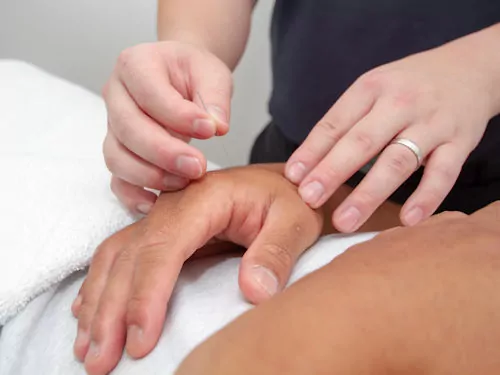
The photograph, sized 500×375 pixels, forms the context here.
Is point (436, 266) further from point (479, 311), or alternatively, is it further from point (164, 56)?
point (164, 56)

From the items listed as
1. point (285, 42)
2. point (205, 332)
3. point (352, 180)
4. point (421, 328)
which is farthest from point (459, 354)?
point (285, 42)

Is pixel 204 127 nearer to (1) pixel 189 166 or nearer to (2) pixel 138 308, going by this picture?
(1) pixel 189 166

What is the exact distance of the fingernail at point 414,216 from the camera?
0.49 meters

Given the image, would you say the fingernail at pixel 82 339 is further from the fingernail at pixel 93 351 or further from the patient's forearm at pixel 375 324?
the patient's forearm at pixel 375 324

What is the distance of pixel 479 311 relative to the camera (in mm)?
356

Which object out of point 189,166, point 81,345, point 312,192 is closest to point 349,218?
point 312,192

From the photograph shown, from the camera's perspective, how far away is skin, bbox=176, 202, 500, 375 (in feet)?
1.02

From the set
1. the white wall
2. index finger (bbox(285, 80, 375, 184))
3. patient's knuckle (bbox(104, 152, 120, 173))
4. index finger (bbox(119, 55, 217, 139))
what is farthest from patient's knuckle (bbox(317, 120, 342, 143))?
the white wall

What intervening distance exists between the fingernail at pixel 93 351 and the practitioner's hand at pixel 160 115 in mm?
169

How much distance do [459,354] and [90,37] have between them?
3.92 feet

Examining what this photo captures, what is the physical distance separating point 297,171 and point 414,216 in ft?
0.39

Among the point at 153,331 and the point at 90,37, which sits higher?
the point at 153,331

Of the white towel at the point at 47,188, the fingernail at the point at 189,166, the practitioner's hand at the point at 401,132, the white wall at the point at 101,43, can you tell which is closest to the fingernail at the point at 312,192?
the practitioner's hand at the point at 401,132

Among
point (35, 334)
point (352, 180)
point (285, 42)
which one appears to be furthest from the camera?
point (285, 42)
